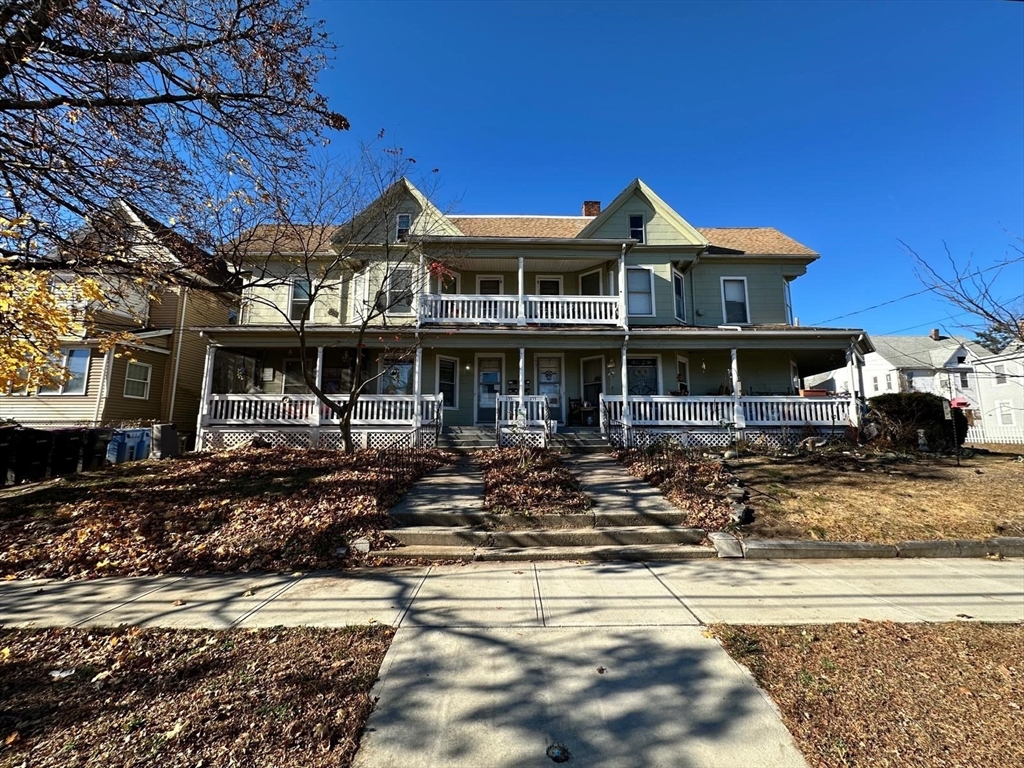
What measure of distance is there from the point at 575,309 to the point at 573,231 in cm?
420

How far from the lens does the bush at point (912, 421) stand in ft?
40.2

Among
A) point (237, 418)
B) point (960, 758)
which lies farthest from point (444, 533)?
point (237, 418)

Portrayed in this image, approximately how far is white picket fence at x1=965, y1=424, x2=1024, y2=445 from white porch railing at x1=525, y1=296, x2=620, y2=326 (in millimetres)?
22403

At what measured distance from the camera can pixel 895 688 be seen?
113 inches

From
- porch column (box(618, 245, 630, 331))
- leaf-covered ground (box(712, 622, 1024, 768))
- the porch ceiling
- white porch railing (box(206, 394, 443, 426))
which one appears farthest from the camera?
the porch ceiling

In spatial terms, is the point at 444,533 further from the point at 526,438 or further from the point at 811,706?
A: the point at 526,438

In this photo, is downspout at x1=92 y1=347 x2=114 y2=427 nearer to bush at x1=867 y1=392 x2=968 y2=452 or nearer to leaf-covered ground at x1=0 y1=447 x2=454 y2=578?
leaf-covered ground at x1=0 y1=447 x2=454 y2=578

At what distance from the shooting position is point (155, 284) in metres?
7.50

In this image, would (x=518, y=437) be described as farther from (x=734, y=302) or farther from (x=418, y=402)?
(x=734, y=302)

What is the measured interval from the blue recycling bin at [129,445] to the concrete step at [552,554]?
1065 centimetres

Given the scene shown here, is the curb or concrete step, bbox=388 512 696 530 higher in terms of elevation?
concrete step, bbox=388 512 696 530

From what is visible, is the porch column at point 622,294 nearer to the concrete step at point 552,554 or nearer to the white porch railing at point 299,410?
the white porch railing at point 299,410

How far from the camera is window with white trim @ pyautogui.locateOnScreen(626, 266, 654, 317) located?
1554 cm

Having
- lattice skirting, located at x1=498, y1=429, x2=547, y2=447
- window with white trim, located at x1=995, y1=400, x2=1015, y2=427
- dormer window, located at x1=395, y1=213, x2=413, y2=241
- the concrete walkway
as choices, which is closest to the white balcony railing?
dormer window, located at x1=395, y1=213, x2=413, y2=241
